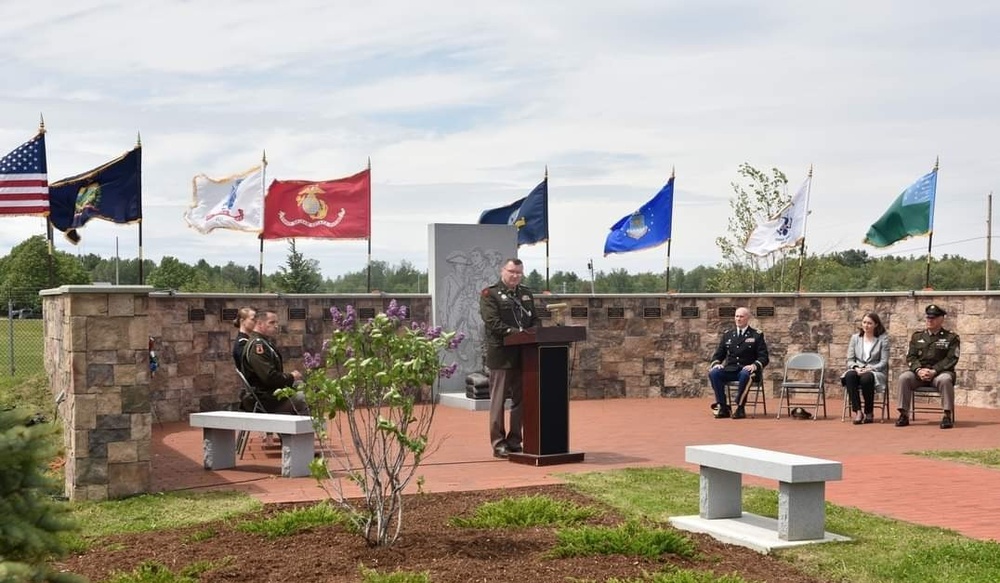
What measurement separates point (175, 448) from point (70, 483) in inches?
133

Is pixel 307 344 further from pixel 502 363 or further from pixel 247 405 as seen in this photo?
pixel 502 363

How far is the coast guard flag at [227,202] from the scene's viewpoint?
53.4 feet

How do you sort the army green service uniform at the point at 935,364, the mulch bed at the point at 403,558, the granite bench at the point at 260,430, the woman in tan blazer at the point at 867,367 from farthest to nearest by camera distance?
the woman in tan blazer at the point at 867,367, the army green service uniform at the point at 935,364, the granite bench at the point at 260,430, the mulch bed at the point at 403,558

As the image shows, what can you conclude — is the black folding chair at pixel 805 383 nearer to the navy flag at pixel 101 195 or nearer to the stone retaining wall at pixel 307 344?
the stone retaining wall at pixel 307 344

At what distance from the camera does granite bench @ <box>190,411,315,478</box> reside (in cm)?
951

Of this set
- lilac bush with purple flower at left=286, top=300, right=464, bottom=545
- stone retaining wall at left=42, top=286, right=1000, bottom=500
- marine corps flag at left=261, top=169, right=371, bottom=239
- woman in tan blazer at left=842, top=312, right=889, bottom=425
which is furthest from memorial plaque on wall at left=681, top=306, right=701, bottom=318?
lilac bush with purple flower at left=286, top=300, right=464, bottom=545

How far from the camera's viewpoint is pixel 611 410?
52.0 ft

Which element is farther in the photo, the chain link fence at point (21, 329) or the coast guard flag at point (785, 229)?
the chain link fence at point (21, 329)

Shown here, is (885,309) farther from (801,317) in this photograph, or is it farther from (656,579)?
(656,579)

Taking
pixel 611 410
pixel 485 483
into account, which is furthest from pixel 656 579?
pixel 611 410

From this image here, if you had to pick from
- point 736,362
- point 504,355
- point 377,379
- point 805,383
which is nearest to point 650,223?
point 736,362

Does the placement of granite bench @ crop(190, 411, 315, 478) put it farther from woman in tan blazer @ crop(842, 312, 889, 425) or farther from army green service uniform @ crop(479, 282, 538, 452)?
Answer: woman in tan blazer @ crop(842, 312, 889, 425)

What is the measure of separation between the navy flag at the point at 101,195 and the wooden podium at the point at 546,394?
7.04 meters

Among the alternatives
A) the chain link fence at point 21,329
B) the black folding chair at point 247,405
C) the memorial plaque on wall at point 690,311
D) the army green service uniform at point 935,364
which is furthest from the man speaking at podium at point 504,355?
the chain link fence at point 21,329
